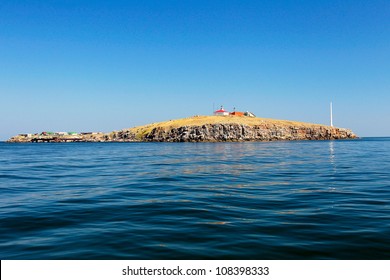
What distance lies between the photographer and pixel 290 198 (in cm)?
1683

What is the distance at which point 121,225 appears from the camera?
11766mm

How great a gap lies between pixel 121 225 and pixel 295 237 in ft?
20.0

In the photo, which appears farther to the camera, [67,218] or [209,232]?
[67,218]

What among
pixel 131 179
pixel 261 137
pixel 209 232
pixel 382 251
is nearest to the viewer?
pixel 382 251

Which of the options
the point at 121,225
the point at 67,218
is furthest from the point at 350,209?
the point at 67,218

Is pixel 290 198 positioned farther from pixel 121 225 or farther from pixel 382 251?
pixel 121 225
